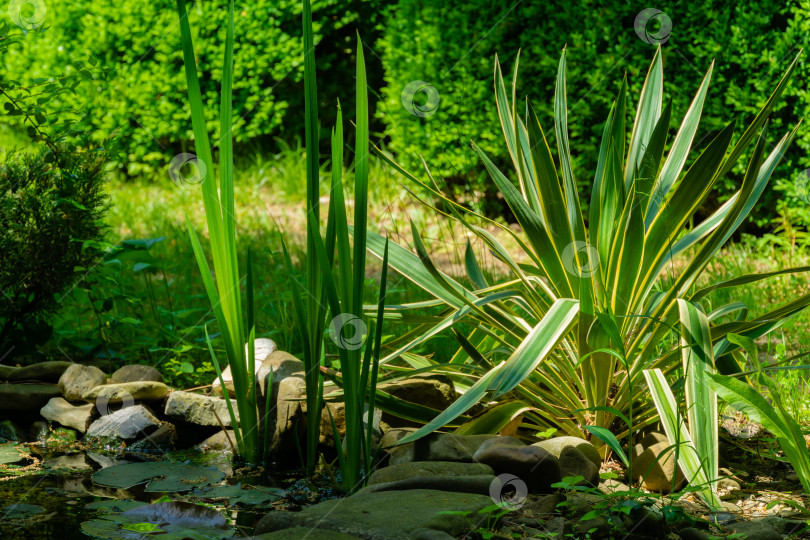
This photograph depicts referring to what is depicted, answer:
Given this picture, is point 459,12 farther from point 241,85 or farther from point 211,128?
point 211,128

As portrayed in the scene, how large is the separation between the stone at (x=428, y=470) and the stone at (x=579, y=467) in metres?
0.20

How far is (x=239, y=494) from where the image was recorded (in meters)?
2.02

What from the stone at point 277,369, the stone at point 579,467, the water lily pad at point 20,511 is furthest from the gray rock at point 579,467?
the water lily pad at point 20,511

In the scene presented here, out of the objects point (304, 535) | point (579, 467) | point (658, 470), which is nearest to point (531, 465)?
point (579, 467)

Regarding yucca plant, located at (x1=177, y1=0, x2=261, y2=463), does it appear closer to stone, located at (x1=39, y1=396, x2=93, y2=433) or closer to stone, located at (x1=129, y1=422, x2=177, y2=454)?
stone, located at (x1=129, y1=422, x2=177, y2=454)

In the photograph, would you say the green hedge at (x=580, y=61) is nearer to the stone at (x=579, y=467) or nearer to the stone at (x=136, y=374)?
the stone at (x=136, y=374)

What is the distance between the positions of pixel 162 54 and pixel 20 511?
507 cm

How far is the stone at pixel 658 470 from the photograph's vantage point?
201 centimetres

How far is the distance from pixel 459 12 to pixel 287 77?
2.02m

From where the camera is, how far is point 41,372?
2.96 metres

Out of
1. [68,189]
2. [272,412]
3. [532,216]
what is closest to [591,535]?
[532,216]

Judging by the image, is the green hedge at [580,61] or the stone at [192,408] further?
the green hedge at [580,61]

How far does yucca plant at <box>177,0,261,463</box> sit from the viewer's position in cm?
211

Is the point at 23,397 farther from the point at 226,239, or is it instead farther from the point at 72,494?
the point at 226,239
